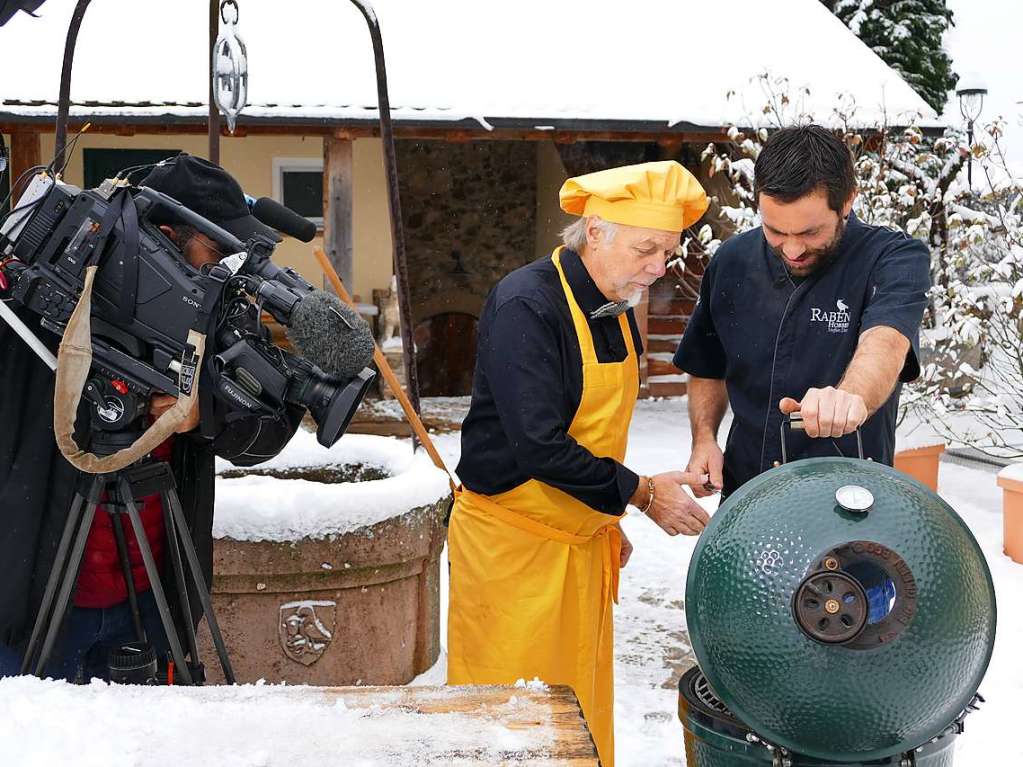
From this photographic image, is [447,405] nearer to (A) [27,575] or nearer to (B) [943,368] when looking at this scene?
(B) [943,368]

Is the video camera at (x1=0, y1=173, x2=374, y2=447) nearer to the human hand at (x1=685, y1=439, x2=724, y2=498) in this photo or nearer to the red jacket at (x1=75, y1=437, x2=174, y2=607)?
the red jacket at (x1=75, y1=437, x2=174, y2=607)

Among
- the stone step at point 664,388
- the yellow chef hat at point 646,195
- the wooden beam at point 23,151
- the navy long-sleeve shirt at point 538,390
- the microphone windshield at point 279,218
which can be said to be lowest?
the stone step at point 664,388

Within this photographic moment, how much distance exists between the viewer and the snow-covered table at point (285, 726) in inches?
63.5

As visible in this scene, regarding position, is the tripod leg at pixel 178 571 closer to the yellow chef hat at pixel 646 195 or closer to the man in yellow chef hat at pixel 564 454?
the man in yellow chef hat at pixel 564 454

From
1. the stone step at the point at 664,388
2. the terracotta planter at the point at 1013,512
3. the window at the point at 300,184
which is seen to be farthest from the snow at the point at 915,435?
the window at the point at 300,184

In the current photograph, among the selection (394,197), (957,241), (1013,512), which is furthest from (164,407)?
(957,241)

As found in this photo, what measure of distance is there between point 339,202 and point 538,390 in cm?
717

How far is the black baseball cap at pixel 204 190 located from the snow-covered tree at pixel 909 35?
15031mm

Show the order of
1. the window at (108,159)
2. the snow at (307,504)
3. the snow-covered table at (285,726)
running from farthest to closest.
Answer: the window at (108,159)
the snow at (307,504)
the snow-covered table at (285,726)

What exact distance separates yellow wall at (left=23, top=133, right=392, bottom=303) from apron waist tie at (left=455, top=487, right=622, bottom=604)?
7.89 m

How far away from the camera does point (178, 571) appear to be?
2207 mm

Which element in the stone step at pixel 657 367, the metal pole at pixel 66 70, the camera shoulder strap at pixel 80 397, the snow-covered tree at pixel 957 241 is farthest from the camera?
the stone step at pixel 657 367

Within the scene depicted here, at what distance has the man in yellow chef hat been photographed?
7.88ft

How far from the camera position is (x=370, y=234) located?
11000 mm
